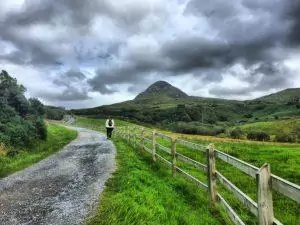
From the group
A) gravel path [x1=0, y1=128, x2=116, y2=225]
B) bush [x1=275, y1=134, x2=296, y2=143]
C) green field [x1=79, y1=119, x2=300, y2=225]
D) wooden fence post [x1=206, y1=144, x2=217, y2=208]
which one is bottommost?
bush [x1=275, y1=134, x2=296, y2=143]

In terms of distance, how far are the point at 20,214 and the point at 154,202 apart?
3.58 meters

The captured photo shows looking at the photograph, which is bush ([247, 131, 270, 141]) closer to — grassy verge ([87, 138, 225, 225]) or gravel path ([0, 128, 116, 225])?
gravel path ([0, 128, 116, 225])

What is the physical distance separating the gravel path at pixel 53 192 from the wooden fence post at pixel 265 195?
466 cm

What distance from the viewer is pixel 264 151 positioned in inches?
1099

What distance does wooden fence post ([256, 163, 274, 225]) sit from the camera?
6270 millimetres

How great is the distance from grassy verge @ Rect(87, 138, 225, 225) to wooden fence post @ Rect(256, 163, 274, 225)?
10.1 feet

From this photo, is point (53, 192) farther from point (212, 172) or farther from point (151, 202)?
point (212, 172)

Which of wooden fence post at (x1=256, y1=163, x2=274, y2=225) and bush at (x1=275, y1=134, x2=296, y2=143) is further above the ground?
wooden fence post at (x1=256, y1=163, x2=274, y2=225)

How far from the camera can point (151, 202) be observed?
1047 centimetres

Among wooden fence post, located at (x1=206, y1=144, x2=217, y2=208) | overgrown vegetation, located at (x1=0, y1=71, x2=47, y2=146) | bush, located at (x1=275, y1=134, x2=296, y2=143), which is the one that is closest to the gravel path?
wooden fence post, located at (x1=206, y1=144, x2=217, y2=208)

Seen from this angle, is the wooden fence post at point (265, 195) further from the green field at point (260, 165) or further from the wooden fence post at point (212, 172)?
the wooden fence post at point (212, 172)

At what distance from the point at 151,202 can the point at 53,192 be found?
386 centimetres

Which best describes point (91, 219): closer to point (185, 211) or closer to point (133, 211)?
point (133, 211)

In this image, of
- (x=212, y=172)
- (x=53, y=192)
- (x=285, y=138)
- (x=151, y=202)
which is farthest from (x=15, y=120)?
(x=285, y=138)
